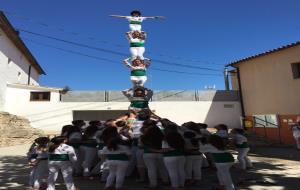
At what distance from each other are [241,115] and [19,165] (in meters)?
17.2

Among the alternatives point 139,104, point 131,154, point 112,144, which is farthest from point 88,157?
point 139,104

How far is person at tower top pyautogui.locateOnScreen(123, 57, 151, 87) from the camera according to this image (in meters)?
11.9

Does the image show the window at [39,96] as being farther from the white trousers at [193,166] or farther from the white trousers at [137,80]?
the white trousers at [193,166]

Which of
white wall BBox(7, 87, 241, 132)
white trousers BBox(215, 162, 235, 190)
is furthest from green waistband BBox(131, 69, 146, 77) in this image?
white wall BBox(7, 87, 241, 132)

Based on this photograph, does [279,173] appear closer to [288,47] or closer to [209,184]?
[209,184]

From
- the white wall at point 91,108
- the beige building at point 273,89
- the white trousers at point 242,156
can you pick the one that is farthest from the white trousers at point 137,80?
the white wall at point 91,108

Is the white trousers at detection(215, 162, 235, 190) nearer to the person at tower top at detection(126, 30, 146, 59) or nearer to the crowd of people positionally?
the crowd of people

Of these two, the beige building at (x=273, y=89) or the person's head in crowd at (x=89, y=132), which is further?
the beige building at (x=273, y=89)

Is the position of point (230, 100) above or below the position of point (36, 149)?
above

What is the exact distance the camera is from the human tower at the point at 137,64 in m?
11.7

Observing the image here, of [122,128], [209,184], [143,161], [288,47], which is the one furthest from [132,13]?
[288,47]

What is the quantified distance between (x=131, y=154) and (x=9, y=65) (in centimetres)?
1943

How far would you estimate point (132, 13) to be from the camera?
12766 mm

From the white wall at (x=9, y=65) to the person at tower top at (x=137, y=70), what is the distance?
13442 mm
